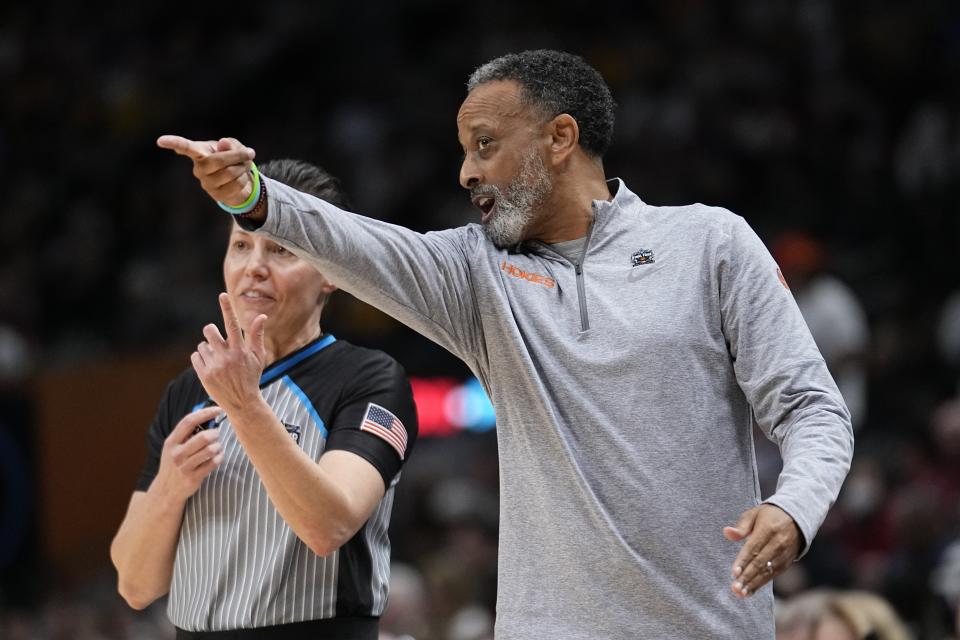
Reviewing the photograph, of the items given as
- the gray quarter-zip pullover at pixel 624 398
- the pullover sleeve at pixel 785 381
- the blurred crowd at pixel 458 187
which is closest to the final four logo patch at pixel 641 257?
the gray quarter-zip pullover at pixel 624 398

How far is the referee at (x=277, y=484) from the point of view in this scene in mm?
3010

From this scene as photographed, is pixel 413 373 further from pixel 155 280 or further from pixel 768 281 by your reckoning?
pixel 768 281

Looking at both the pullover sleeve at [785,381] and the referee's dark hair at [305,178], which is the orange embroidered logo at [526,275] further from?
the referee's dark hair at [305,178]

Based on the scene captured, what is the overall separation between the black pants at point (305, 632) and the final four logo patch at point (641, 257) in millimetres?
1090

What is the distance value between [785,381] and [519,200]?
0.77 m

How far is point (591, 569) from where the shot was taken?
115 inches

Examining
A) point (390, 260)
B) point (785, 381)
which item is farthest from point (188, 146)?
point (785, 381)

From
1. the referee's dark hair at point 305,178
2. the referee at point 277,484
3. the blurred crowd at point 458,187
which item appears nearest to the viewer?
the referee at point 277,484

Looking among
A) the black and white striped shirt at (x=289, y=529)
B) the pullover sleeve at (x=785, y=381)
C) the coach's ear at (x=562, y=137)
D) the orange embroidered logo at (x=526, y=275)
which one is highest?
the coach's ear at (x=562, y=137)

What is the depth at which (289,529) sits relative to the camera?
3.21 m

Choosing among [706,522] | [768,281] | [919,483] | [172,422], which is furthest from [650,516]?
[919,483]

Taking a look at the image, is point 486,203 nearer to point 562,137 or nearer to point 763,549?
point 562,137

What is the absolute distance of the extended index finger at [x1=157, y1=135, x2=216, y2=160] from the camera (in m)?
2.62

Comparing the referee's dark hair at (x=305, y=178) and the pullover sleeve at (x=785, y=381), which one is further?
the referee's dark hair at (x=305, y=178)
